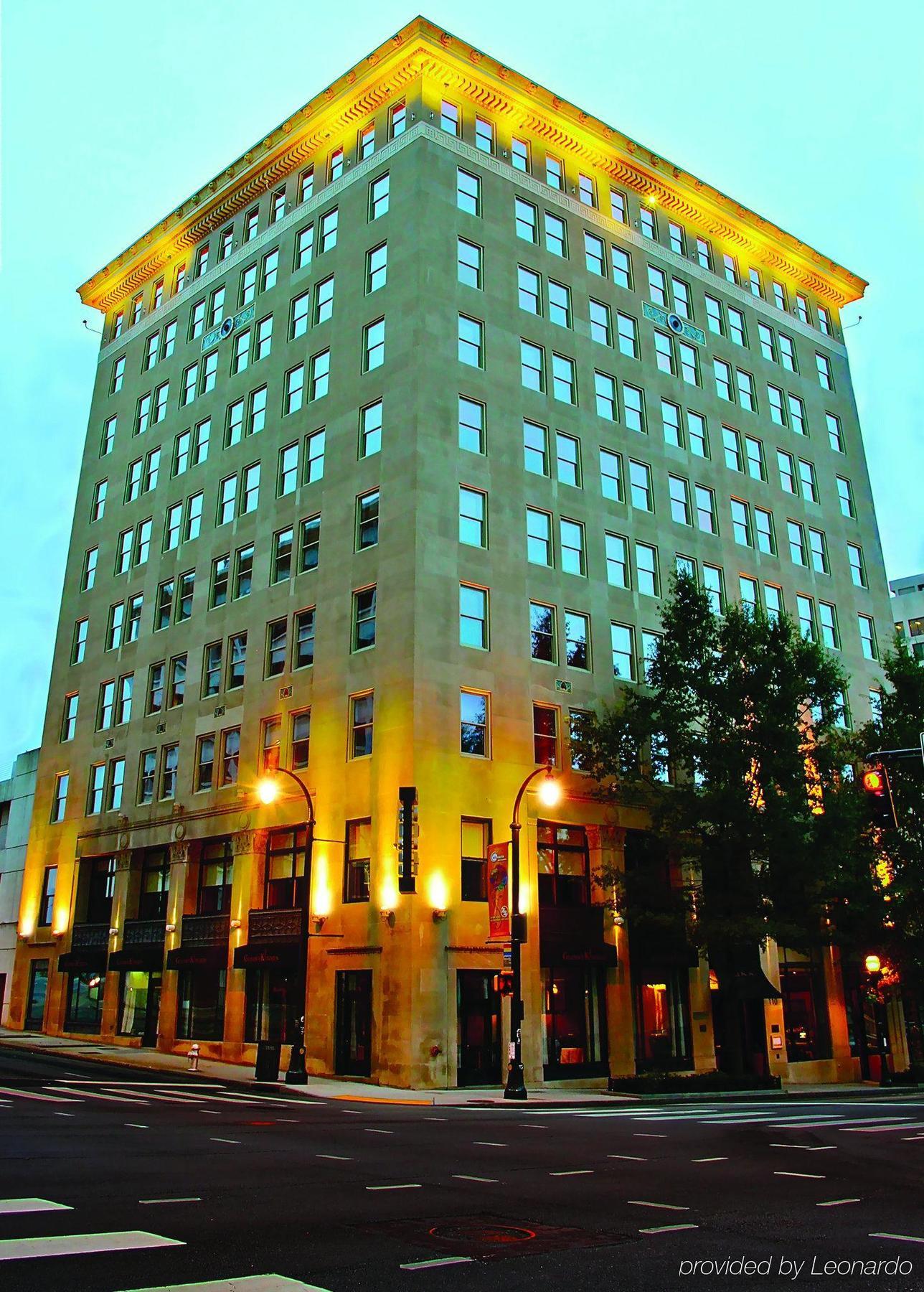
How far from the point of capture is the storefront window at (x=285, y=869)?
37.8m

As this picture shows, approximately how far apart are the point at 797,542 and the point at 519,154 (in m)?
22.8

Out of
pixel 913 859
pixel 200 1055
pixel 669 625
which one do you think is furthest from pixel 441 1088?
pixel 913 859

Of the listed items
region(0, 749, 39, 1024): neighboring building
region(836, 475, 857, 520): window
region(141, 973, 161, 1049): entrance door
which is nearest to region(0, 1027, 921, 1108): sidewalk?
region(141, 973, 161, 1049): entrance door

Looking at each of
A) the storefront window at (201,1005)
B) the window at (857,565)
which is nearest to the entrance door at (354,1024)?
the storefront window at (201,1005)

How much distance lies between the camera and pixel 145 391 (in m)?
55.5

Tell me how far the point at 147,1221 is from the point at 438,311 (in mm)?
36004

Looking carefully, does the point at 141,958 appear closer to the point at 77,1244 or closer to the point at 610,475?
the point at 610,475

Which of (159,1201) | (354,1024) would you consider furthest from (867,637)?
(159,1201)

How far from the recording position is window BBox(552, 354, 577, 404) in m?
43.7

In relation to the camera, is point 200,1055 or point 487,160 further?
point 487,160

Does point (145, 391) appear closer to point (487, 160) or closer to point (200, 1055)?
point (487, 160)

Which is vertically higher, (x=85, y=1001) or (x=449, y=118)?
(x=449, y=118)

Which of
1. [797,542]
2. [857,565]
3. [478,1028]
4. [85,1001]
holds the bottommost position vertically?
[478,1028]

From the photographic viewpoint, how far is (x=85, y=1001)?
4672cm
